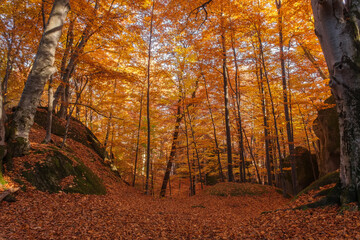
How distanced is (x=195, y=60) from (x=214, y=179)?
1529 cm

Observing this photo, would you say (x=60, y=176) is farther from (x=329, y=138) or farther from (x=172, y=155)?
(x=329, y=138)

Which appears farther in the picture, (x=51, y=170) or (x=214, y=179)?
(x=214, y=179)

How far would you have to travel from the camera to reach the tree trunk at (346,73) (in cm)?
368

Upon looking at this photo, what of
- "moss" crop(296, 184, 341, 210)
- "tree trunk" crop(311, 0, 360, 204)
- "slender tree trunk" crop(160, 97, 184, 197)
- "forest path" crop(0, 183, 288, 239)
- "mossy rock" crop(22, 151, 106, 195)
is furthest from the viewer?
"slender tree trunk" crop(160, 97, 184, 197)

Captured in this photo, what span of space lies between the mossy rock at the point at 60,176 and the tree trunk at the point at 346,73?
22.9ft

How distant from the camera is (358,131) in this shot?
3660mm

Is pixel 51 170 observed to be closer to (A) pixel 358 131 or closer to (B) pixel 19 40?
(A) pixel 358 131

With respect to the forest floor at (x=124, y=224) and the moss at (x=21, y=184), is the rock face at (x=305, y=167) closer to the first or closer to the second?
the forest floor at (x=124, y=224)

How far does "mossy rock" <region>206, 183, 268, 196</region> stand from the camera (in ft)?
37.9

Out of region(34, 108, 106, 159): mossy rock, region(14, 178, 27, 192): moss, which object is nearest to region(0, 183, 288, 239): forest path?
region(14, 178, 27, 192): moss

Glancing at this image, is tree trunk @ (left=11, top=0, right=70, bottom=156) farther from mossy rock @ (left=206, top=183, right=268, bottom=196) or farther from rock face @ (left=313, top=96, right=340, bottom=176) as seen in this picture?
rock face @ (left=313, top=96, right=340, bottom=176)

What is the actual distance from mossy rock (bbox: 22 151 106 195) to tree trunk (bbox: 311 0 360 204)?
22.9ft

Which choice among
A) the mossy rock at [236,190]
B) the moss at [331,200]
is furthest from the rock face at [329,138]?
the moss at [331,200]

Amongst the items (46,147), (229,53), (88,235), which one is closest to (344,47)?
(88,235)
